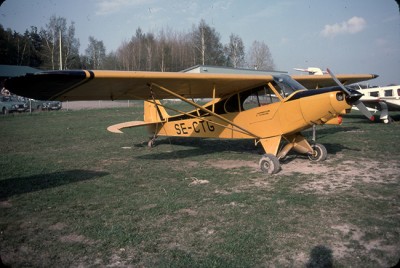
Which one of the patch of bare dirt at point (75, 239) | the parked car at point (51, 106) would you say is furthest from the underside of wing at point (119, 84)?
the parked car at point (51, 106)

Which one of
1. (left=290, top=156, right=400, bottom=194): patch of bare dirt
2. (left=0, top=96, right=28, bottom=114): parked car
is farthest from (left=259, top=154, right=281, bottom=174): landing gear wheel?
(left=0, top=96, right=28, bottom=114): parked car

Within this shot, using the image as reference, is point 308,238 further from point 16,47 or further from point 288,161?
point 16,47

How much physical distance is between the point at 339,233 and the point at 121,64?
232 ft

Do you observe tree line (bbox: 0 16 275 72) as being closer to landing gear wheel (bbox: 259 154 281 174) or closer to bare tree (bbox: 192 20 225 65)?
bare tree (bbox: 192 20 225 65)

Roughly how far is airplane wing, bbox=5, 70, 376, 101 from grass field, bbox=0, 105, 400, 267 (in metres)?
1.87

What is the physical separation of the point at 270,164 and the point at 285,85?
207cm

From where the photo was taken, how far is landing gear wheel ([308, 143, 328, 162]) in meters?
8.02

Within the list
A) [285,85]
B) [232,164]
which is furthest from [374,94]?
[232,164]

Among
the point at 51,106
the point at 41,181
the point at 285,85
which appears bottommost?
the point at 41,181

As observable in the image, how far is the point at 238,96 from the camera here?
28.9ft

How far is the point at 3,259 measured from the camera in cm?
336

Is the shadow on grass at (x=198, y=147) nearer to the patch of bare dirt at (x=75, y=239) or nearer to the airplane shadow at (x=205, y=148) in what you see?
the airplane shadow at (x=205, y=148)

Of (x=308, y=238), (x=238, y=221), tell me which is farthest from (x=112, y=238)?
(x=308, y=238)

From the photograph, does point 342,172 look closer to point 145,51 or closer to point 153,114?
point 153,114
